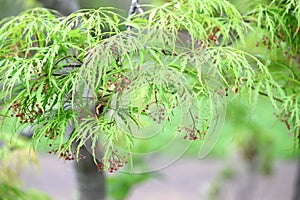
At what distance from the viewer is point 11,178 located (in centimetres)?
182

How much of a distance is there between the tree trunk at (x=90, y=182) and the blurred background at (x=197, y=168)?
0.12m

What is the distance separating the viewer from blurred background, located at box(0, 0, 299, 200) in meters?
1.83

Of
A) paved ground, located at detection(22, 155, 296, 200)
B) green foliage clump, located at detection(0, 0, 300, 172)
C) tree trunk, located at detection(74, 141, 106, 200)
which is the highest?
green foliage clump, located at detection(0, 0, 300, 172)

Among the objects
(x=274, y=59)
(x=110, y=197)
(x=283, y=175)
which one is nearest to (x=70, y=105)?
(x=274, y=59)

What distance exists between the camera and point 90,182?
6.72 feet

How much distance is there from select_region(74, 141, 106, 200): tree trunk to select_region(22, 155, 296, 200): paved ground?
2295mm

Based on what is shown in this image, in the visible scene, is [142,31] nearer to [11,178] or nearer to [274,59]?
[274,59]

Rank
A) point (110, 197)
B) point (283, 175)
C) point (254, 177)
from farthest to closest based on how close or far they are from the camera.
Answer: point (283, 175), point (254, 177), point (110, 197)

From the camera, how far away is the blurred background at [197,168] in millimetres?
1834

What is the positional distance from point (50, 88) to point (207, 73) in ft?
1.02

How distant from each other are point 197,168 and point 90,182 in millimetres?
3053

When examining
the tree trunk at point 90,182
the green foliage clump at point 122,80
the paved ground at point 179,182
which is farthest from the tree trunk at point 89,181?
the paved ground at point 179,182

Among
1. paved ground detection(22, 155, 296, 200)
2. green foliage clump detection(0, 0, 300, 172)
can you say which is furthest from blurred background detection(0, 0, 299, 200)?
green foliage clump detection(0, 0, 300, 172)

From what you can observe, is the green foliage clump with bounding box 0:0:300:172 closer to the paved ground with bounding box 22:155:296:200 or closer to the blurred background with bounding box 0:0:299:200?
the blurred background with bounding box 0:0:299:200
